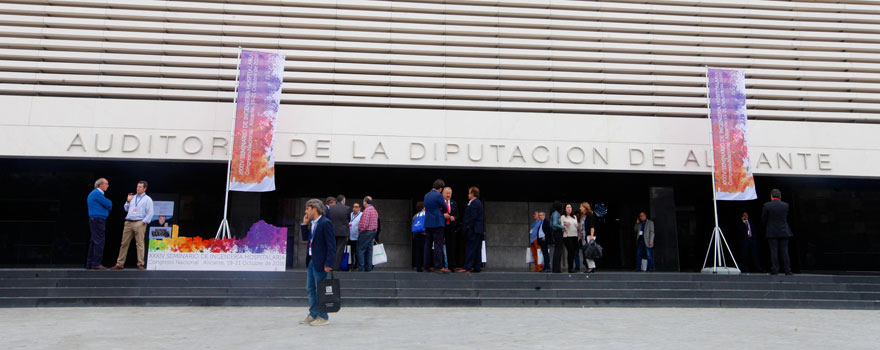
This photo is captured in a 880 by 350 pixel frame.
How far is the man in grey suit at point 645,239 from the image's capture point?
1388 centimetres

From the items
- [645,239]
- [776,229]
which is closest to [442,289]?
[776,229]

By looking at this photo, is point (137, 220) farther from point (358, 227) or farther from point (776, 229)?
point (776, 229)

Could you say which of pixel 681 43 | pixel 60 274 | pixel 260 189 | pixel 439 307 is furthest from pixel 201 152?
pixel 681 43

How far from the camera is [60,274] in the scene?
9469 millimetres

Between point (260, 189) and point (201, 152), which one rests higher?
point (201, 152)

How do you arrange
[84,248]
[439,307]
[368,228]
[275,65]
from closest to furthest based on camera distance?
[439,307]
[368,228]
[275,65]
[84,248]

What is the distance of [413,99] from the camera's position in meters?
14.0

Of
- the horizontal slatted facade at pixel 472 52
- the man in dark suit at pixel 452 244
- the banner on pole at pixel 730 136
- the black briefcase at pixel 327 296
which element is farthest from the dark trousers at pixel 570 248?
the black briefcase at pixel 327 296

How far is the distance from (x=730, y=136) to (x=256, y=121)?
9.75 meters

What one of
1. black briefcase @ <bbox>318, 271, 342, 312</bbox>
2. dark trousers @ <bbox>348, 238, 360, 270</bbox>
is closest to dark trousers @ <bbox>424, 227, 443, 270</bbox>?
dark trousers @ <bbox>348, 238, 360, 270</bbox>

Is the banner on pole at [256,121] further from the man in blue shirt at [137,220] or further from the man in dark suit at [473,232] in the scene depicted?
the man in dark suit at [473,232]

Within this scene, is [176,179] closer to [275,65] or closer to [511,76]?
[275,65]

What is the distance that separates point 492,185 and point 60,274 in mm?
9860

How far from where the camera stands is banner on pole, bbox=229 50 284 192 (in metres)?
11.9
